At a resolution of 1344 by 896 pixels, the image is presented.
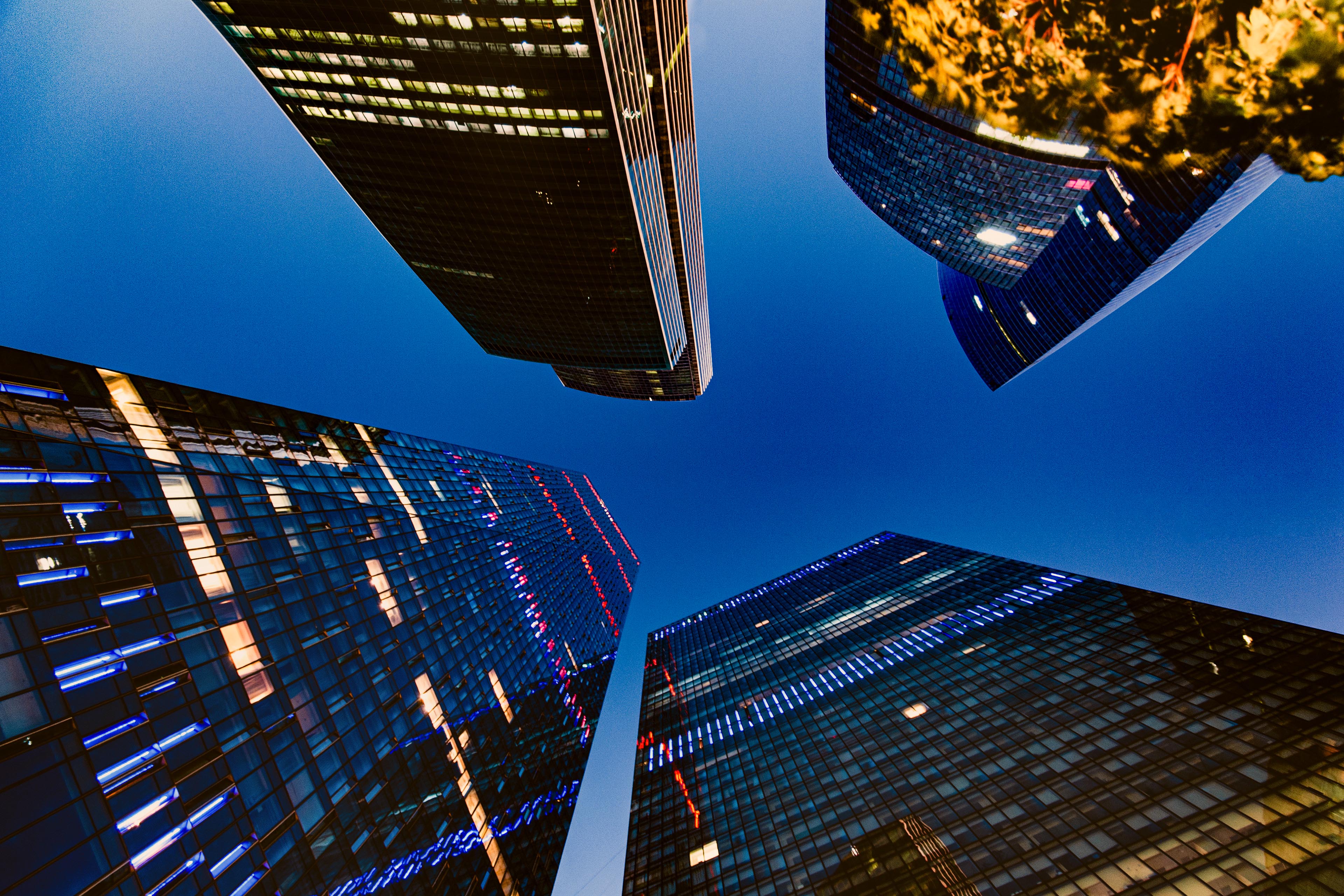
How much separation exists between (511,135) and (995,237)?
108854 mm

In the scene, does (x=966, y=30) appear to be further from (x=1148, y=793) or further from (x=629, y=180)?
(x=629, y=180)

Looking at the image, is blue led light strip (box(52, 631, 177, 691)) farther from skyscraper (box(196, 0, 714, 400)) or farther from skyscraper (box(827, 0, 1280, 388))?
skyscraper (box(827, 0, 1280, 388))

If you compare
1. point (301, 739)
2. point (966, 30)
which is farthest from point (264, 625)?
point (966, 30)

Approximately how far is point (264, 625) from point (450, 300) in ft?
277

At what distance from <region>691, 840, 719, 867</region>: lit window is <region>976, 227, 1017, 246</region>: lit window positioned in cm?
12838

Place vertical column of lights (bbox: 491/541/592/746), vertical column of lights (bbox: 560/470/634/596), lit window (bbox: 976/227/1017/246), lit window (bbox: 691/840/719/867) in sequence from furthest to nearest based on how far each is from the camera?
vertical column of lights (bbox: 560/470/634/596)
lit window (bbox: 976/227/1017/246)
vertical column of lights (bbox: 491/541/592/746)
lit window (bbox: 691/840/719/867)

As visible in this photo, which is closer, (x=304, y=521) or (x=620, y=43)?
(x=304, y=521)

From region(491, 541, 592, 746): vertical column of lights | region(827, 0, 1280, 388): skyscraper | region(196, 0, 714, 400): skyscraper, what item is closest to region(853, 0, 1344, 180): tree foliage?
region(196, 0, 714, 400): skyscraper

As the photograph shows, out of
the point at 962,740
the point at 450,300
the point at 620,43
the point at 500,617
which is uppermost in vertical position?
the point at 450,300

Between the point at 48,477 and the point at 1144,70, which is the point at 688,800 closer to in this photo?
the point at 48,477

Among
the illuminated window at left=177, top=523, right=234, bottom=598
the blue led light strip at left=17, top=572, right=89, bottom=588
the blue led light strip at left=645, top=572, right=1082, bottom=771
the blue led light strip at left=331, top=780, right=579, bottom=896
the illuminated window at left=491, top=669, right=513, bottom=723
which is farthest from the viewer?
the blue led light strip at left=645, top=572, right=1082, bottom=771

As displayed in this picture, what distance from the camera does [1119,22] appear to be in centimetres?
972

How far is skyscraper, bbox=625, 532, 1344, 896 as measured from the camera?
93.5 feet

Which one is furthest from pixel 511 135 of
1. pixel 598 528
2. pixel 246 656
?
pixel 598 528
